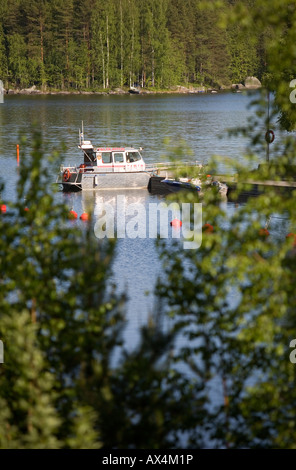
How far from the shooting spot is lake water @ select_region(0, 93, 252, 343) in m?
32.9

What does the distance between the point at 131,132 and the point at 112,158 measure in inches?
1509

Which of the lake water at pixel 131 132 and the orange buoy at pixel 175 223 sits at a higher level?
the orange buoy at pixel 175 223

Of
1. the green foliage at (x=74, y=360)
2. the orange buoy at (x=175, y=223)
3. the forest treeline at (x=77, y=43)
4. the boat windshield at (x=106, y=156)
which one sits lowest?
the forest treeline at (x=77, y=43)

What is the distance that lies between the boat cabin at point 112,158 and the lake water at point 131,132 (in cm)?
193

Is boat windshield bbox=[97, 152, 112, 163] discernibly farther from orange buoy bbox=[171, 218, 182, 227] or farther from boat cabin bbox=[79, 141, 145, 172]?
orange buoy bbox=[171, 218, 182, 227]

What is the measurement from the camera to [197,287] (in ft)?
37.3

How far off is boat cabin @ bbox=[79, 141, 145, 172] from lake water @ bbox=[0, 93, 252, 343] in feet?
6.32

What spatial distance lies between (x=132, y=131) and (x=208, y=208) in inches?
3224

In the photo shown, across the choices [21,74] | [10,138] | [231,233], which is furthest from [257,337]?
[21,74]

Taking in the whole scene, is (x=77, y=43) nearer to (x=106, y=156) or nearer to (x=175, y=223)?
(x=106, y=156)

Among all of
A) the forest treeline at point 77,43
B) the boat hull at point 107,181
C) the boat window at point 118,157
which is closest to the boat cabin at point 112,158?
the boat window at point 118,157

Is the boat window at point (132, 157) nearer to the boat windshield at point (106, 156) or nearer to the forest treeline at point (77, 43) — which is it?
the boat windshield at point (106, 156)

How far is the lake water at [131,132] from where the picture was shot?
32.9 meters
